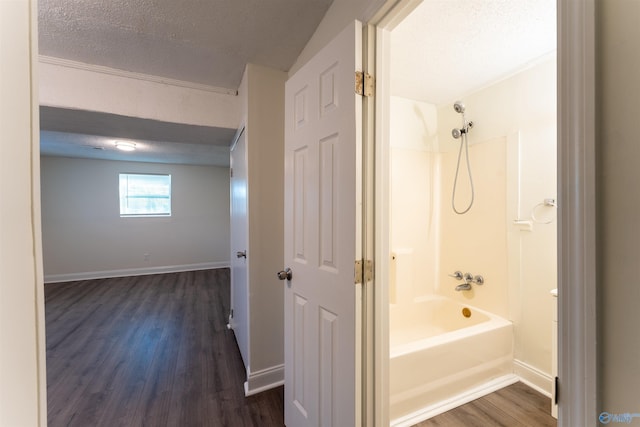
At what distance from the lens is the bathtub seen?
1570 millimetres

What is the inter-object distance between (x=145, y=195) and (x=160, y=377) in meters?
4.33

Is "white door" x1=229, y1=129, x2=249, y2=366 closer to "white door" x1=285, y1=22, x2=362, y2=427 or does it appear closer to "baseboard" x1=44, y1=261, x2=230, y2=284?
"white door" x1=285, y1=22, x2=362, y2=427

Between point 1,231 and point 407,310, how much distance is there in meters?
2.62

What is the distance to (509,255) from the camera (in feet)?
6.78

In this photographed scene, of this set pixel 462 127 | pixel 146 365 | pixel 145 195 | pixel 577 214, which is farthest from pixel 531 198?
Result: pixel 145 195

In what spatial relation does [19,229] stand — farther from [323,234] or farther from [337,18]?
[337,18]

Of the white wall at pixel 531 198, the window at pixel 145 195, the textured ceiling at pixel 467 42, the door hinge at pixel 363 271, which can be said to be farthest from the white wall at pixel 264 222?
the window at pixel 145 195

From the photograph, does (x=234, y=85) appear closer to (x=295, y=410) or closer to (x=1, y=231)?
(x=1, y=231)

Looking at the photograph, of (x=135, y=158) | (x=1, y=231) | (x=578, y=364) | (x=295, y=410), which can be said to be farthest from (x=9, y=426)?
(x=135, y=158)

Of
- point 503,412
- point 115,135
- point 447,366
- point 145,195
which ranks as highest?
point 115,135

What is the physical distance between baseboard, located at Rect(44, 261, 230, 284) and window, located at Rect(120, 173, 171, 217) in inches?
43.8

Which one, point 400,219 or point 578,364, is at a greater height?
point 400,219

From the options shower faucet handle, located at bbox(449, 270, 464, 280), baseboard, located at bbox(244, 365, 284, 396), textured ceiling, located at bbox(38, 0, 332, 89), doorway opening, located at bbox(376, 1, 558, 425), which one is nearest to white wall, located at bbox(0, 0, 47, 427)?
doorway opening, located at bbox(376, 1, 558, 425)

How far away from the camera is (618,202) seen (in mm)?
458
